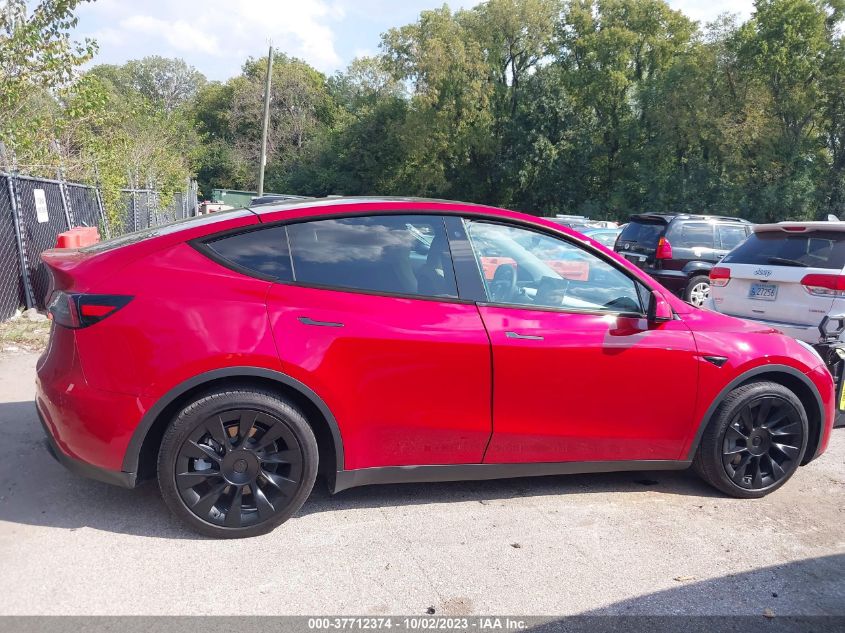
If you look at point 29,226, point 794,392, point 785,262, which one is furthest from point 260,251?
point 29,226

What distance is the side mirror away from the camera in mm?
3934

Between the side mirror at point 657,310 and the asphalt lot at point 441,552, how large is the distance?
1092 millimetres

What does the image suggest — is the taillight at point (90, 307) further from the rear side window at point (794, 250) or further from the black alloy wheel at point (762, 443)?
the rear side window at point (794, 250)

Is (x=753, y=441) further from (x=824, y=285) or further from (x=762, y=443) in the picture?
(x=824, y=285)

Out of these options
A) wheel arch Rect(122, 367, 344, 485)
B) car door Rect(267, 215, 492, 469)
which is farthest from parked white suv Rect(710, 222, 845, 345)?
wheel arch Rect(122, 367, 344, 485)

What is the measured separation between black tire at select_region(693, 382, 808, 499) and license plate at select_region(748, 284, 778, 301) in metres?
2.73

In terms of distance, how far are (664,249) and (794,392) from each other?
26.7ft

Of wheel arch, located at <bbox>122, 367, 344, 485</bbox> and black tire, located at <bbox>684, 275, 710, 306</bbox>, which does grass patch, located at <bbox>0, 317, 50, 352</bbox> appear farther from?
black tire, located at <bbox>684, 275, 710, 306</bbox>

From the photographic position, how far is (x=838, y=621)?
303 centimetres

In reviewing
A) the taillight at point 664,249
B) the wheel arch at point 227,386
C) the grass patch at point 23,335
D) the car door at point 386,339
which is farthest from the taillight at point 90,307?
the taillight at point 664,249

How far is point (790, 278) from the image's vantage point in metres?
6.53

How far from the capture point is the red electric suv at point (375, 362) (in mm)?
3307

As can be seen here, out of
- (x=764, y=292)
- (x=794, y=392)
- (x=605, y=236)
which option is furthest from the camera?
(x=605, y=236)

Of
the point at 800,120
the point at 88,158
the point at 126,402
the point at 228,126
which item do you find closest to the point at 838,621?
the point at 126,402
